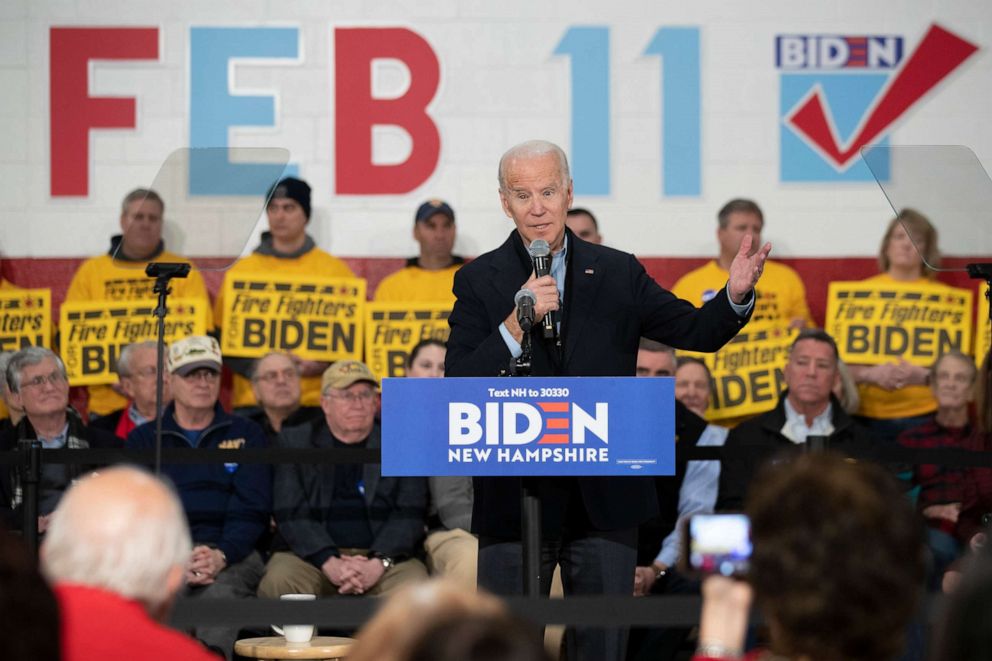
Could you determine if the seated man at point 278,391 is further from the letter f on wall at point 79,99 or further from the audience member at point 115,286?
the letter f on wall at point 79,99

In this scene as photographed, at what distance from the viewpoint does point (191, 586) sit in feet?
17.9

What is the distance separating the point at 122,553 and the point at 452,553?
365cm

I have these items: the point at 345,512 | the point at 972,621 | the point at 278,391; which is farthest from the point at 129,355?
the point at 972,621

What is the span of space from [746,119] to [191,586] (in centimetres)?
376

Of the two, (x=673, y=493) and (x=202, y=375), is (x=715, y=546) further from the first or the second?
(x=202, y=375)

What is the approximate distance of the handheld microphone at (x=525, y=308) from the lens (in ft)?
10.7

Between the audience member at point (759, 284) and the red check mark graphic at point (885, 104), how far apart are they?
72 centimetres

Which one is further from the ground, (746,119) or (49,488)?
(746,119)

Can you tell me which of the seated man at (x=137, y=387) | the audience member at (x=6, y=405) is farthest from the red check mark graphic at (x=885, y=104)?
the audience member at (x=6, y=405)

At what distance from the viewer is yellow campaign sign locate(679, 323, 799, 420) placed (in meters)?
6.64

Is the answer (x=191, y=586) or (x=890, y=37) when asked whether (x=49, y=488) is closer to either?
(x=191, y=586)

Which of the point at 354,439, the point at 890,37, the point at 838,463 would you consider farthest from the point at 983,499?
the point at 838,463

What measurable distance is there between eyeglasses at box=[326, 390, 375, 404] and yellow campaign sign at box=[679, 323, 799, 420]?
1.58m

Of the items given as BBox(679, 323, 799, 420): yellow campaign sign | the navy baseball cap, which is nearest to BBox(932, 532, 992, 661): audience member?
BBox(679, 323, 799, 420): yellow campaign sign
